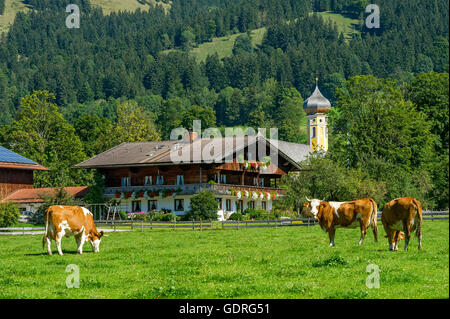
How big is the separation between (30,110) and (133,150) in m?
25.9

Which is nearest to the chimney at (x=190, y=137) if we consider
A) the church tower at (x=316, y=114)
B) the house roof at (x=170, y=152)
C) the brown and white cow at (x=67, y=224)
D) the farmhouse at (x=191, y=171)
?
the farmhouse at (x=191, y=171)

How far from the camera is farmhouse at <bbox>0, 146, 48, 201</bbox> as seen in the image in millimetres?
69750

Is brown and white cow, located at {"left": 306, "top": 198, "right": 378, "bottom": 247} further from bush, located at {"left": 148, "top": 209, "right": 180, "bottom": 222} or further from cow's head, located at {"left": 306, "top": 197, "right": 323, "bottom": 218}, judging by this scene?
bush, located at {"left": 148, "top": 209, "right": 180, "bottom": 222}

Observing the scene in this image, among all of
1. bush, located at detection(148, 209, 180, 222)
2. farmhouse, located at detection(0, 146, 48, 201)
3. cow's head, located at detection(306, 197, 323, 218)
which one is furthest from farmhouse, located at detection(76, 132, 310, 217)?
cow's head, located at detection(306, 197, 323, 218)

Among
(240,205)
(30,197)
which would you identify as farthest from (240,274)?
(30,197)

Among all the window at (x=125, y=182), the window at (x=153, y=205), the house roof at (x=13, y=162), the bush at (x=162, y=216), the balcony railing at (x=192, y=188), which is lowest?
the bush at (x=162, y=216)

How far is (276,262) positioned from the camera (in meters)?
18.3

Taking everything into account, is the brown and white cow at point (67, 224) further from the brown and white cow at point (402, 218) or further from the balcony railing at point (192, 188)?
the balcony railing at point (192, 188)

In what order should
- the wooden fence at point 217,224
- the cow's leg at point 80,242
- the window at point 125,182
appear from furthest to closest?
the window at point 125,182 → the wooden fence at point 217,224 → the cow's leg at point 80,242

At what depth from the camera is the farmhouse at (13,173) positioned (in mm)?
69750

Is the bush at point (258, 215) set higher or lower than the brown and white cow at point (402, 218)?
lower

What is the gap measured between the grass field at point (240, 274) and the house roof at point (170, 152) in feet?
131

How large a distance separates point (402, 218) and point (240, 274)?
18.2 ft
